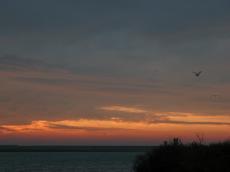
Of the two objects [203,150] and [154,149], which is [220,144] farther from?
[154,149]

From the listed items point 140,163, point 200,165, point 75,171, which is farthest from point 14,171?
point 200,165

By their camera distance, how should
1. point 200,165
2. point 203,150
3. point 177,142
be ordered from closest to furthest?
point 200,165, point 203,150, point 177,142

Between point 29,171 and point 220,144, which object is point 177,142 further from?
point 29,171

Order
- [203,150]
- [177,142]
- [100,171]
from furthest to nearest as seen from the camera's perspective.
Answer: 1. [100,171]
2. [177,142]
3. [203,150]

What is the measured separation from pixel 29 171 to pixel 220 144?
52738 millimetres

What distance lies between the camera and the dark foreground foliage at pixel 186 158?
3009 cm

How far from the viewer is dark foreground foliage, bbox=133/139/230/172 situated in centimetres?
3009

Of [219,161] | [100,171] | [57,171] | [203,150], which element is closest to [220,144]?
[203,150]

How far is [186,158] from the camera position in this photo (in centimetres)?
3169

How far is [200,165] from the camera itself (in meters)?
30.2

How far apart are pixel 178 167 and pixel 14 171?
55040 millimetres

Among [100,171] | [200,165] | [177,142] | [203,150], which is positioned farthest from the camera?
[100,171]

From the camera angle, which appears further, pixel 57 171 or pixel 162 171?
pixel 57 171

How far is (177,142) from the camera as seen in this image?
3575cm
